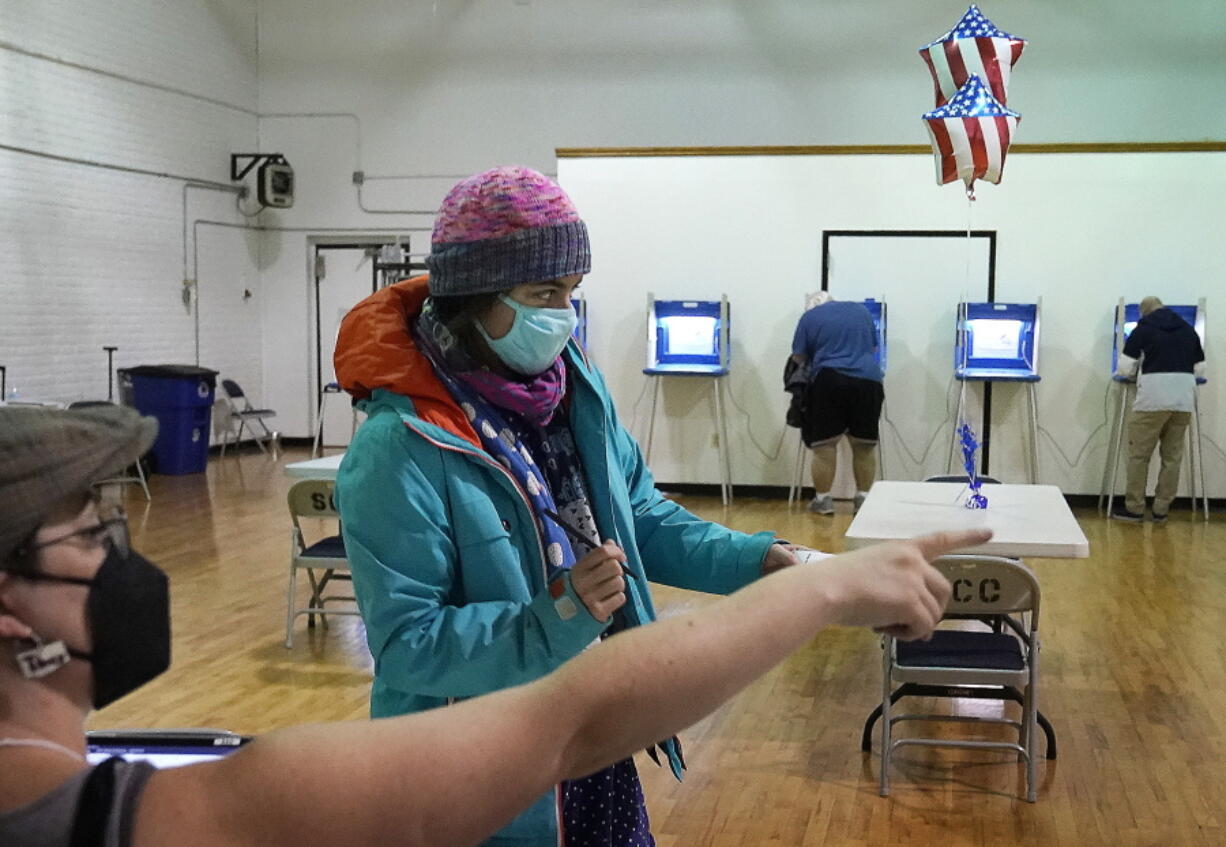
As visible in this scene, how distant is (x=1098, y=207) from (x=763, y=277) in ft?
8.11

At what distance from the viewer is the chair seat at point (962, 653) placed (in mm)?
3928

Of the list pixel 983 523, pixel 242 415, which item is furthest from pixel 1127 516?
pixel 242 415

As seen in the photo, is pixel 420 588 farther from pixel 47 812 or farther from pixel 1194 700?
pixel 1194 700

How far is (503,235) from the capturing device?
1.62 metres

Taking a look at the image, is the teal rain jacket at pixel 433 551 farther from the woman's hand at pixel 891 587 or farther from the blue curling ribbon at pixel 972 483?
the blue curling ribbon at pixel 972 483

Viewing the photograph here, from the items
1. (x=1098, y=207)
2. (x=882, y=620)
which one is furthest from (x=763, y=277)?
(x=882, y=620)

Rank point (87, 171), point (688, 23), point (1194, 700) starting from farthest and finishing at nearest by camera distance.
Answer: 1. point (688, 23)
2. point (87, 171)
3. point (1194, 700)

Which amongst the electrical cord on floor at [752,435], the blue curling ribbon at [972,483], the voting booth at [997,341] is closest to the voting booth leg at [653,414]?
the electrical cord on floor at [752,435]

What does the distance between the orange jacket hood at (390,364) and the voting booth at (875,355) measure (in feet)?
25.3

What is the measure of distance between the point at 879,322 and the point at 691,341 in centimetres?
141

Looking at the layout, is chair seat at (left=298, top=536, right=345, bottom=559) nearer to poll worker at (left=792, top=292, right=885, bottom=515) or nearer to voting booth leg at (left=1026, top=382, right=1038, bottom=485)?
poll worker at (left=792, top=292, right=885, bottom=515)

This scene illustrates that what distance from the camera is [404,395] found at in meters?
1.57

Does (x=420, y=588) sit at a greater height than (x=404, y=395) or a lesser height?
lesser

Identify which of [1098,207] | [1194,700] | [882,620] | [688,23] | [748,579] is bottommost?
[1194,700]
